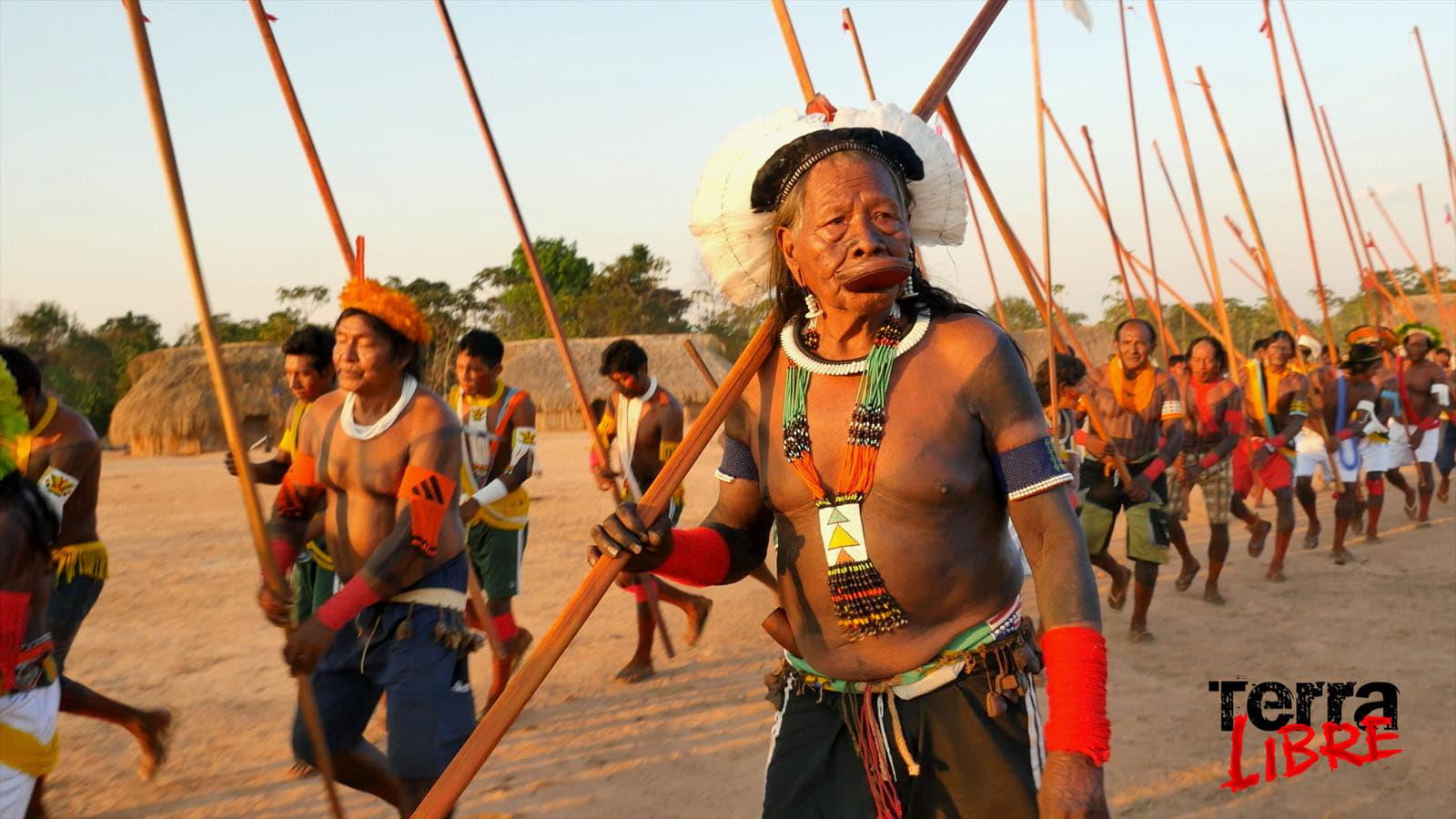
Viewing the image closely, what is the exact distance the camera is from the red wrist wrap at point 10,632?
2.76 meters

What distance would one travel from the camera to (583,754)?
537cm

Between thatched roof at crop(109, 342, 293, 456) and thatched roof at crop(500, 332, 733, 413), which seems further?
thatched roof at crop(500, 332, 733, 413)

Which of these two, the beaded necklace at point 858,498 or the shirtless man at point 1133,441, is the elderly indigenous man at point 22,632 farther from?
the shirtless man at point 1133,441

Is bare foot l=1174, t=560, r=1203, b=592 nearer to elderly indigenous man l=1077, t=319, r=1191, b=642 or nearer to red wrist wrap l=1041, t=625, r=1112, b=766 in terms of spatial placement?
elderly indigenous man l=1077, t=319, r=1191, b=642

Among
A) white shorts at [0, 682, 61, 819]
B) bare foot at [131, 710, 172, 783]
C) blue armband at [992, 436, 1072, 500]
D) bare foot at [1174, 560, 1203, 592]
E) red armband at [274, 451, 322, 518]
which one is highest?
red armband at [274, 451, 322, 518]

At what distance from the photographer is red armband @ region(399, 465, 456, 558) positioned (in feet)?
11.5

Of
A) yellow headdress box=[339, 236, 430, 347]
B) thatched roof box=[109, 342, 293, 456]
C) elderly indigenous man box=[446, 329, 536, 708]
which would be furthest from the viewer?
thatched roof box=[109, 342, 293, 456]

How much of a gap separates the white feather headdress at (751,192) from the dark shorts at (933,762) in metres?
0.96

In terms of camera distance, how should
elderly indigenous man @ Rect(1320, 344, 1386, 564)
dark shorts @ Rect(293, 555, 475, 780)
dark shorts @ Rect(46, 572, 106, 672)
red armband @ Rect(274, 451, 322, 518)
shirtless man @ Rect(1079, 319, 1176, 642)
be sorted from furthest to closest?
1. elderly indigenous man @ Rect(1320, 344, 1386, 564)
2. shirtless man @ Rect(1079, 319, 1176, 642)
3. dark shorts @ Rect(46, 572, 106, 672)
4. red armband @ Rect(274, 451, 322, 518)
5. dark shorts @ Rect(293, 555, 475, 780)

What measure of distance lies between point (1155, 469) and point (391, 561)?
18.2ft

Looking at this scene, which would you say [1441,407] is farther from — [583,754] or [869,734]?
[869,734]

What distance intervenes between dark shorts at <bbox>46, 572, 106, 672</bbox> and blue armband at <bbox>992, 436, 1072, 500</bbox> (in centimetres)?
419

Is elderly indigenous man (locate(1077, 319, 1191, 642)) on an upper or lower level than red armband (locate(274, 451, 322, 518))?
lower

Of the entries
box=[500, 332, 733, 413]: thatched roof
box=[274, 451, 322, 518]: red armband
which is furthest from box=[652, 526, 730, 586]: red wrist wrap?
box=[500, 332, 733, 413]: thatched roof
